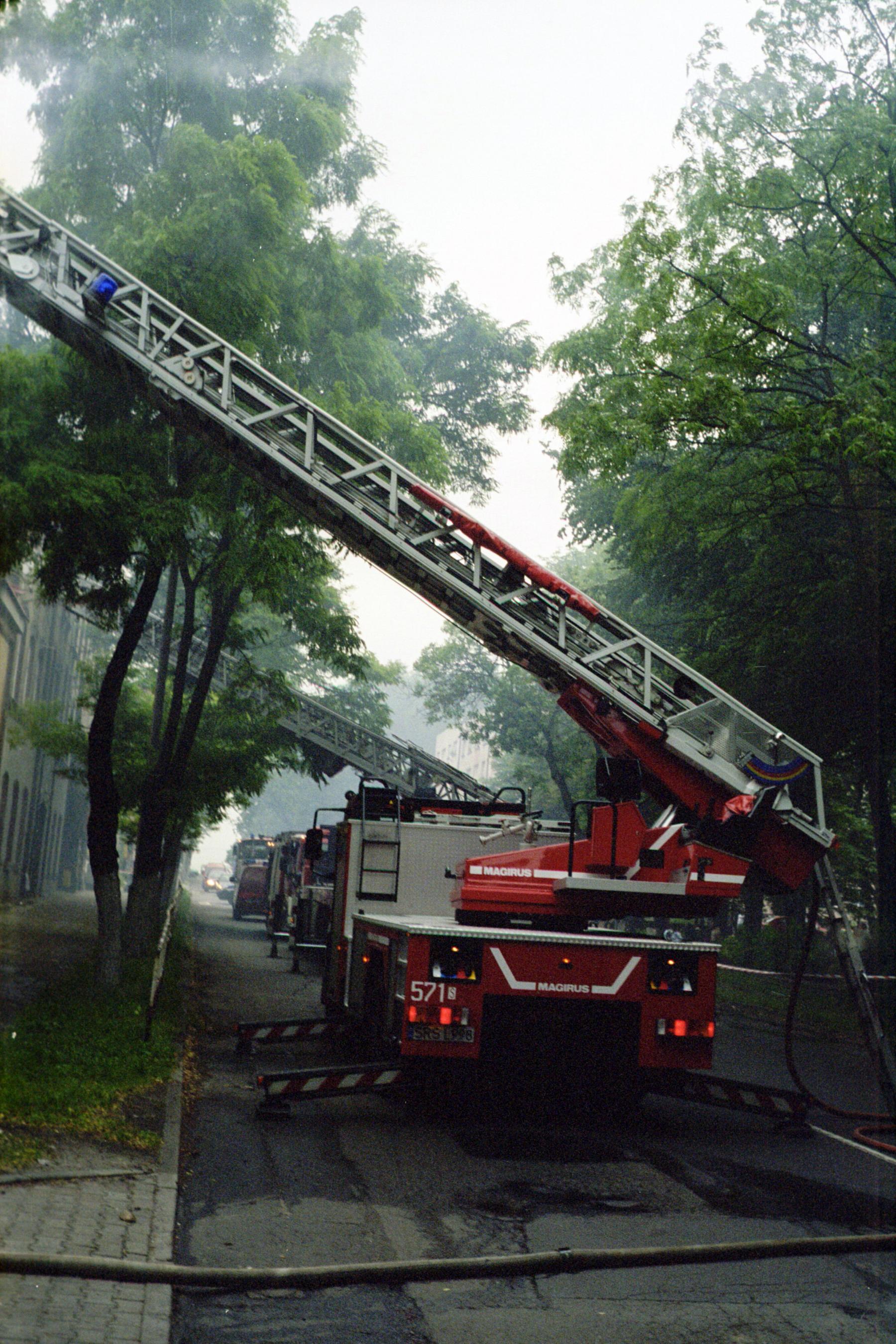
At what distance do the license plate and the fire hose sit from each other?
2533mm

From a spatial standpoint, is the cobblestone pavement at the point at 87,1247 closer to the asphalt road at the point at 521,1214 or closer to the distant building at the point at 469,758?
the asphalt road at the point at 521,1214

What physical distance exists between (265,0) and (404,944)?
38.2 feet

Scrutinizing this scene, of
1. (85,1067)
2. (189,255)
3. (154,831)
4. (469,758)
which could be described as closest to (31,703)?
(85,1067)

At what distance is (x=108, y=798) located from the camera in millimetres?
14383

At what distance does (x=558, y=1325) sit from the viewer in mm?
4984

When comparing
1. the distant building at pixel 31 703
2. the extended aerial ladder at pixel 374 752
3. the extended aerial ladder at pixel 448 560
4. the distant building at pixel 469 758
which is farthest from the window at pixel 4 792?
the distant building at pixel 469 758

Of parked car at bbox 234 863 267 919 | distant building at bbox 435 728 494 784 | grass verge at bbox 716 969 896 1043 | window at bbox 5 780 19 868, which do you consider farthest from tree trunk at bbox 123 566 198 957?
distant building at bbox 435 728 494 784

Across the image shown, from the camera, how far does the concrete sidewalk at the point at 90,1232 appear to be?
14.8 feet

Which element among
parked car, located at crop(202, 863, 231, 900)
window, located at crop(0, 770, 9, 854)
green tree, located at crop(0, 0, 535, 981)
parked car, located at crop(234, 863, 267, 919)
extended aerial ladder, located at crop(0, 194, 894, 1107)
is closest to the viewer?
window, located at crop(0, 770, 9, 854)

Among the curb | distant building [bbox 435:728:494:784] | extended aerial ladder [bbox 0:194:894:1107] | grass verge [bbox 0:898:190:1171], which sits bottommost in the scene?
the curb

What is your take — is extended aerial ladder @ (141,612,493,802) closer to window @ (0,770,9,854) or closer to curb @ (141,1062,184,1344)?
window @ (0,770,9,854)

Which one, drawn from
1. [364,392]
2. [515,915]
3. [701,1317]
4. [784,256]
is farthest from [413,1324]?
[784,256]

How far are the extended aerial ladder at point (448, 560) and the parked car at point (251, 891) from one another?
33586 mm

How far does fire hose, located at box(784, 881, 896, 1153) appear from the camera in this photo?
31.5ft
